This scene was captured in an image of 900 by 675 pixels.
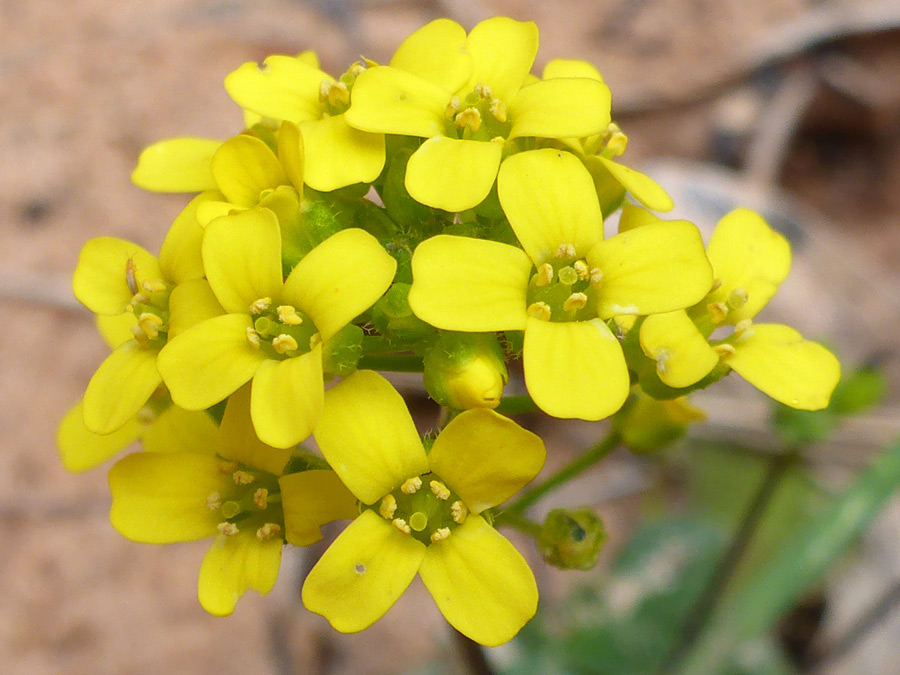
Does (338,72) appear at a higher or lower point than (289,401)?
lower

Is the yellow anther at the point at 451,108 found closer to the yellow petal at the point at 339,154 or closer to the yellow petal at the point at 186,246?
the yellow petal at the point at 339,154

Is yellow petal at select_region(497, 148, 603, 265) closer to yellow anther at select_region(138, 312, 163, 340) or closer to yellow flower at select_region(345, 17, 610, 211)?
yellow flower at select_region(345, 17, 610, 211)

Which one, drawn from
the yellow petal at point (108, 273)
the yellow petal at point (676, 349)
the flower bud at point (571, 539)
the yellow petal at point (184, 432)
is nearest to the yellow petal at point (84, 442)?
the yellow petal at point (184, 432)

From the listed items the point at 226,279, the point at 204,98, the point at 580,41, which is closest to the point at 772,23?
the point at 580,41

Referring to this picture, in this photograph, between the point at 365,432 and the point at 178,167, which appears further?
the point at 178,167

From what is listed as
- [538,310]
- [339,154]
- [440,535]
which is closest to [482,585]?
Answer: [440,535]

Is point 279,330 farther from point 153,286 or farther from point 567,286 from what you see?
point 567,286
